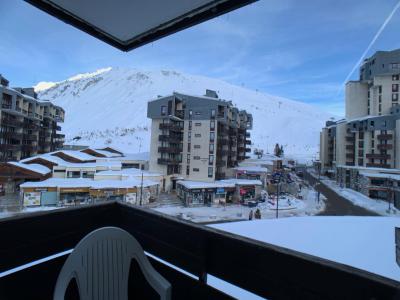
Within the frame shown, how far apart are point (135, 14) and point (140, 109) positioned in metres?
77.8

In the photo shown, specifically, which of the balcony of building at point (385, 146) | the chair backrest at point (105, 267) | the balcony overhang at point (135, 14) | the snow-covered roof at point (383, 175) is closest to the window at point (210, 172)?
the snow-covered roof at point (383, 175)

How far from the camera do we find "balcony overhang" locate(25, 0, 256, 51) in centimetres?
124

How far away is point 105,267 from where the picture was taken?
4.00 ft

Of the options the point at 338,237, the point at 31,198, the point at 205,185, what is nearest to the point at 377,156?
the point at 205,185

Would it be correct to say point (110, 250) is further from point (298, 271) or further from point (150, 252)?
point (298, 271)

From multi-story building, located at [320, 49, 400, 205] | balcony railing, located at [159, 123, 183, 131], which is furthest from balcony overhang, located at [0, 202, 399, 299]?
multi-story building, located at [320, 49, 400, 205]

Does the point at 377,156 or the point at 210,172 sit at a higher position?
→ the point at 377,156

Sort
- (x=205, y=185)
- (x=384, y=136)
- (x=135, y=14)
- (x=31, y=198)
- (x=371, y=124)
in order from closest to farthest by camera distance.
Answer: (x=135, y=14), (x=31, y=198), (x=205, y=185), (x=384, y=136), (x=371, y=124)

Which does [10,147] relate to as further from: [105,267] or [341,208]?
[341,208]

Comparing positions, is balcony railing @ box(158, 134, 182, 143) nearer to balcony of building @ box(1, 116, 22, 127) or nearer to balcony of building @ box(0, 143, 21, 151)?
balcony of building @ box(1, 116, 22, 127)

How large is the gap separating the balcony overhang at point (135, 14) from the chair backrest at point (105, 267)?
1104 mm

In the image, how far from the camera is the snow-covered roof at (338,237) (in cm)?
249

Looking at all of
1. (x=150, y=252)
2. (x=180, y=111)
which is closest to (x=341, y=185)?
(x=180, y=111)

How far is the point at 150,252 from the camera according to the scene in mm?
1519
